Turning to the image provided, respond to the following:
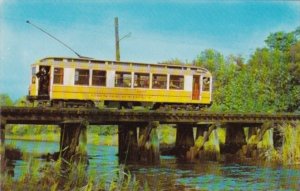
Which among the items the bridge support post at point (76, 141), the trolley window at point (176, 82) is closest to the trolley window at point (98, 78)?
the bridge support post at point (76, 141)

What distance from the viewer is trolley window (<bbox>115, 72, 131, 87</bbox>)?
27.7 meters

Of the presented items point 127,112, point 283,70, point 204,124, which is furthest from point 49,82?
point 283,70

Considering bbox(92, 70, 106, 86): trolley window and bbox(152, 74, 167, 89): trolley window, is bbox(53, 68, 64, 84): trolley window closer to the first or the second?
bbox(92, 70, 106, 86): trolley window

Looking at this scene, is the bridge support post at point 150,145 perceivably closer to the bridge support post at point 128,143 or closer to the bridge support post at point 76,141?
the bridge support post at point 128,143

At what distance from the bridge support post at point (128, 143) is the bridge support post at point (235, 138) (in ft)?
24.3

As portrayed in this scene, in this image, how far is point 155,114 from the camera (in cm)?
2592

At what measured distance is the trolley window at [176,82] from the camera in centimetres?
2928

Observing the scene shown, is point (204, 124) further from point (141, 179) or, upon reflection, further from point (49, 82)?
point (141, 179)

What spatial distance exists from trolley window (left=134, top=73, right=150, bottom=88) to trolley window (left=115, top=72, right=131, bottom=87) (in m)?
0.39

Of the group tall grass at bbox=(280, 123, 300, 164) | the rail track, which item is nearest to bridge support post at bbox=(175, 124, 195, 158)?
the rail track

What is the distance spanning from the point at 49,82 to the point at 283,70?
30.2 meters

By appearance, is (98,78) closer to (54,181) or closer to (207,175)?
(207,175)

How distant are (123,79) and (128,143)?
A: 12.1 feet

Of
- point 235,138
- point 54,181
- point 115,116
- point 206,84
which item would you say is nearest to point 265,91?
point 235,138
